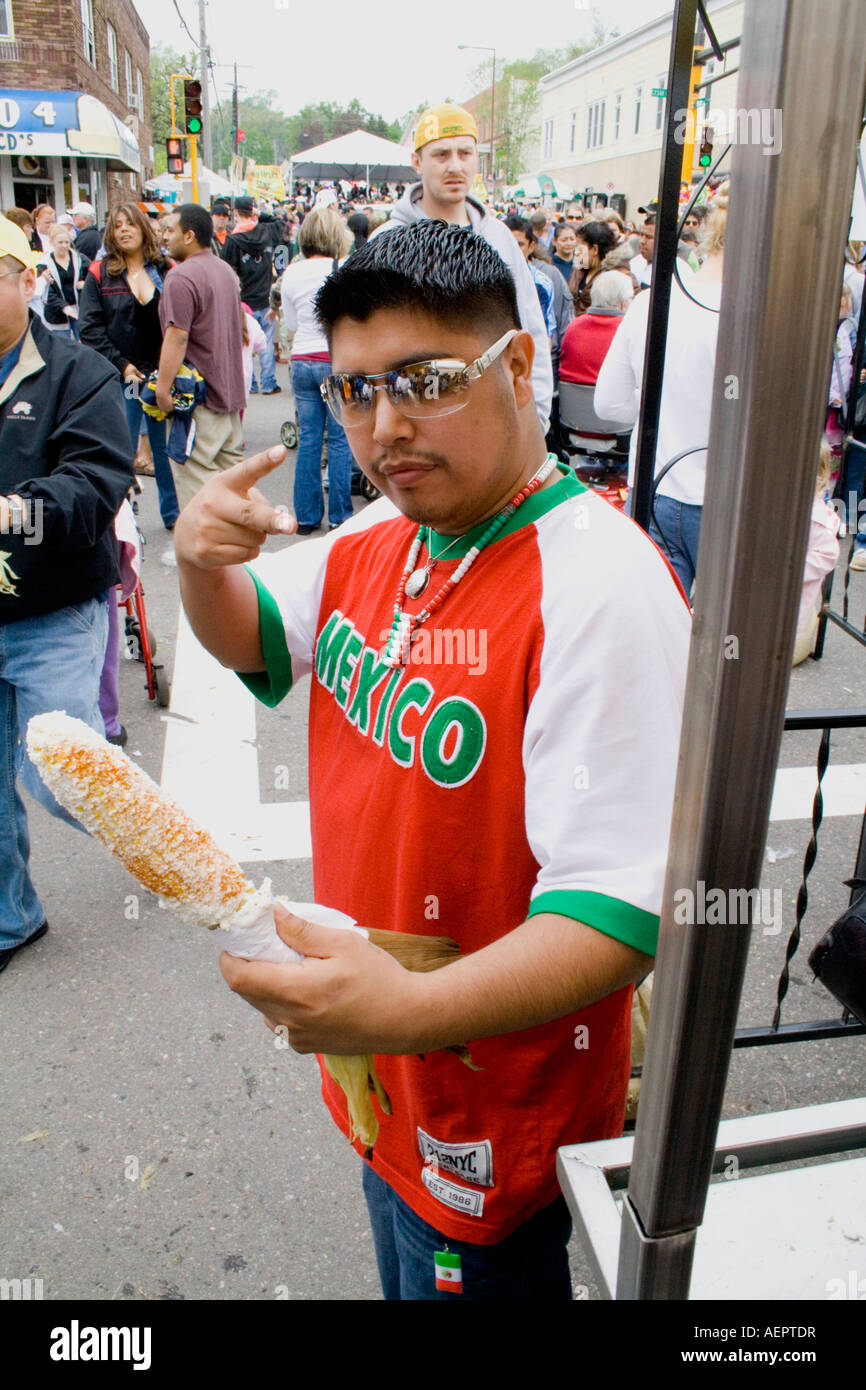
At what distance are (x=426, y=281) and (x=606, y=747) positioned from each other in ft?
2.03

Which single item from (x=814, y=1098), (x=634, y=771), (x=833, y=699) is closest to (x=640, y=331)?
(x=833, y=699)

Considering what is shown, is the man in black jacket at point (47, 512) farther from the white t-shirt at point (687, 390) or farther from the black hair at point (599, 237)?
the black hair at point (599, 237)

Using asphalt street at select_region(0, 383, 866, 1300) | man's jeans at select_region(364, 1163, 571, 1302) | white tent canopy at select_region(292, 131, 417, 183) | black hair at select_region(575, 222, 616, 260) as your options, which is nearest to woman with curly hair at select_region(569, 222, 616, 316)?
black hair at select_region(575, 222, 616, 260)

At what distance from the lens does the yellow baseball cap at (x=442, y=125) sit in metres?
5.12

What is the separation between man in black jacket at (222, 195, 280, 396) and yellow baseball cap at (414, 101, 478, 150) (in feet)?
26.0

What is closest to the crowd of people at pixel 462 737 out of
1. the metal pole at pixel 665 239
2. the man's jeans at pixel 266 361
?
the metal pole at pixel 665 239

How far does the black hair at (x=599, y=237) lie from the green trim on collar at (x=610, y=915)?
32.5 ft

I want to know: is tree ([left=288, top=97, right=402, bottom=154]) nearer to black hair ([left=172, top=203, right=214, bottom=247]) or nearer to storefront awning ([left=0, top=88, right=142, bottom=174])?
storefront awning ([left=0, top=88, right=142, bottom=174])

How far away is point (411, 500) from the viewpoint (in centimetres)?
135

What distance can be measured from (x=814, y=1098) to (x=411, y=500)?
2540 mm

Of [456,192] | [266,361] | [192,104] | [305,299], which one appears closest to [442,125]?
[456,192]
